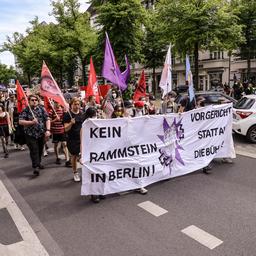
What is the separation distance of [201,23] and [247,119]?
1051cm

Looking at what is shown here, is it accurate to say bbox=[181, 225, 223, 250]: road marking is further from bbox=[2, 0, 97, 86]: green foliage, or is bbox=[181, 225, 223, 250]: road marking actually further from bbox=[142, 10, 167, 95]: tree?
bbox=[142, 10, 167, 95]: tree

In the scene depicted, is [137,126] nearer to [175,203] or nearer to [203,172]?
[175,203]

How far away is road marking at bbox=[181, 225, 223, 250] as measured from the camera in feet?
12.5

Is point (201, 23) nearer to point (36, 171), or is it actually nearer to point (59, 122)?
point (59, 122)

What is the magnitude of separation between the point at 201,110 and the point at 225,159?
1.67 meters

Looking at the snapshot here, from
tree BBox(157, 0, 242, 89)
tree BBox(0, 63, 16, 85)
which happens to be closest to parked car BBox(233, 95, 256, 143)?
tree BBox(157, 0, 242, 89)

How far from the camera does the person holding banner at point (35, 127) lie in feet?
22.6

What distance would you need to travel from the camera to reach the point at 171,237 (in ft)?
13.1

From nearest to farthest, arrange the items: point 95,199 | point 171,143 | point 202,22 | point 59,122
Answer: point 95,199
point 171,143
point 59,122
point 202,22

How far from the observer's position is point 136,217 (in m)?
4.63

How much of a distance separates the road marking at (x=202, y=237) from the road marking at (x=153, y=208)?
0.63 metres

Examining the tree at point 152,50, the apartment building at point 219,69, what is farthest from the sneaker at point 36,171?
the apartment building at point 219,69

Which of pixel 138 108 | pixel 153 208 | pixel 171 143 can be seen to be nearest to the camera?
→ pixel 153 208

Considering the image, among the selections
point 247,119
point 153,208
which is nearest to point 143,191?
point 153,208
